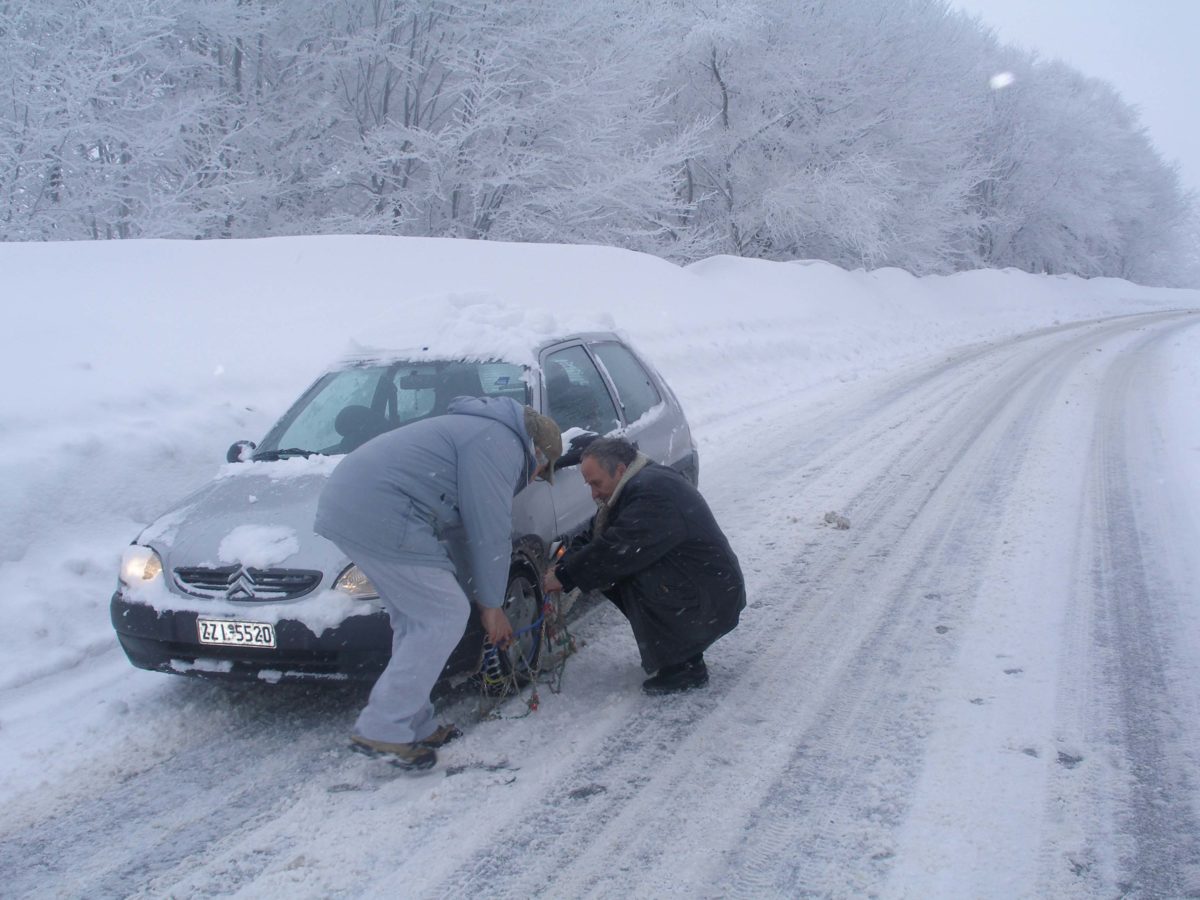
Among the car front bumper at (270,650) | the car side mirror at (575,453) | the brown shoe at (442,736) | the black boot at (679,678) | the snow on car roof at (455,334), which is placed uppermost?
the snow on car roof at (455,334)

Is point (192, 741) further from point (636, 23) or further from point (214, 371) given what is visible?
point (636, 23)

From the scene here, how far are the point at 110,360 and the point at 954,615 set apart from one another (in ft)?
21.8

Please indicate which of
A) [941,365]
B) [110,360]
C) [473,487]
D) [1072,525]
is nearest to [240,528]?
[473,487]

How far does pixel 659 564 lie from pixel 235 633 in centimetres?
182

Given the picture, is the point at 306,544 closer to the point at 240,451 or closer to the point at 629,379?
the point at 240,451

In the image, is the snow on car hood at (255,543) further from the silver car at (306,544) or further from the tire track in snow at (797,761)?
the tire track in snow at (797,761)

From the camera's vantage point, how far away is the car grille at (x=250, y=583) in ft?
12.2

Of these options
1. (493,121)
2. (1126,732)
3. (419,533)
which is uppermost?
(493,121)

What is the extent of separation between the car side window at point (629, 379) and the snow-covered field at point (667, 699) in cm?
52

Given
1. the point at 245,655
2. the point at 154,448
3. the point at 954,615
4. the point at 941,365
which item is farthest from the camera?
the point at 941,365

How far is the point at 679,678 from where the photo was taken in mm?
4223

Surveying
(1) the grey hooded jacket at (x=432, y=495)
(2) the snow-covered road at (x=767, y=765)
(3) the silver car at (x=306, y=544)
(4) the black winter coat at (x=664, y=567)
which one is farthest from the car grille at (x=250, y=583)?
(4) the black winter coat at (x=664, y=567)

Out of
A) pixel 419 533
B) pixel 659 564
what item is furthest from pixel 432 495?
pixel 659 564

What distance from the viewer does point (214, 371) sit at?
25.9ft
